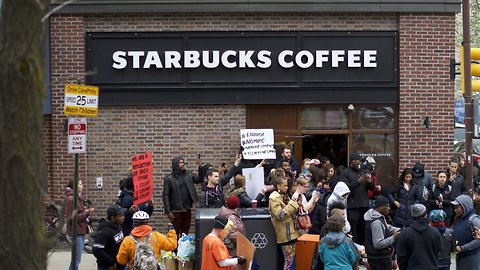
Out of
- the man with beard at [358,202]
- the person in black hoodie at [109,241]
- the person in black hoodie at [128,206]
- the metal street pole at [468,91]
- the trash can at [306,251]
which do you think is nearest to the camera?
the person in black hoodie at [109,241]

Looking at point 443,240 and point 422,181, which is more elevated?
point 422,181

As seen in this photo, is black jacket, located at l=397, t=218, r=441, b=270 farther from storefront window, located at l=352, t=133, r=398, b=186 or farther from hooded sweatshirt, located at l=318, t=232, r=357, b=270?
storefront window, located at l=352, t=133, r=398, b=186

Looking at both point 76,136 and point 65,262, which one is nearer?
point 76,136

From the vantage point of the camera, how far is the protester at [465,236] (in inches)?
454

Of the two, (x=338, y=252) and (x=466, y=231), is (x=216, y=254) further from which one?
(x=466, y=231)

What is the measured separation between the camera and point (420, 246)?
1041cm

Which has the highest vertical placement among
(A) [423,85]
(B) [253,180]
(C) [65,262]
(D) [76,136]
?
(A) [423,85]

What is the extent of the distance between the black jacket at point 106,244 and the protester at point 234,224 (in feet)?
4.41

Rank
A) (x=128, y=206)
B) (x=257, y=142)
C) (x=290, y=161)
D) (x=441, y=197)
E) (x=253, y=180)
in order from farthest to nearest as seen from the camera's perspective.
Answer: (x=257, y=142) < (x=290, y=161) < (x=441, y=197) < (x=253, y=180) < (x=128, y=206)

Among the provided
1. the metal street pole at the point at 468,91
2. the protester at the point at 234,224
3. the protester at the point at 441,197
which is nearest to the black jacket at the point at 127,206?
the protester at the point at 234,224

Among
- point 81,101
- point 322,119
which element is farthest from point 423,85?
point 81,101

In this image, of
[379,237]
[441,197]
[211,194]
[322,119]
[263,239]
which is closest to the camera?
[379,237]

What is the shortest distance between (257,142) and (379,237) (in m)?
5.60

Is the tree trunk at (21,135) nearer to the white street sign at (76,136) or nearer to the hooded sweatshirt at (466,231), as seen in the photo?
the white street sign at (76,136)
